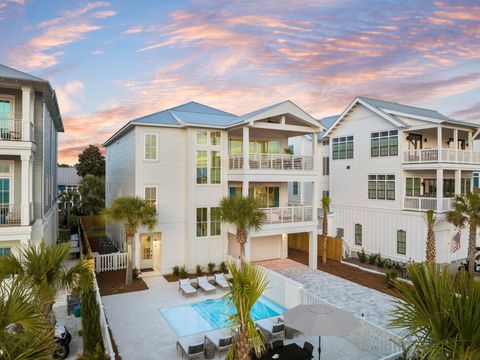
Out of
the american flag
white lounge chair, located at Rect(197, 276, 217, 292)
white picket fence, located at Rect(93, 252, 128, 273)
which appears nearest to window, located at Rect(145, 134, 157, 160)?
white picket fence, located at Rect(93, 252, 128, 273)

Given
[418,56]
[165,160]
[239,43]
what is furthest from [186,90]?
[418,56]

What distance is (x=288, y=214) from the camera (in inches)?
802

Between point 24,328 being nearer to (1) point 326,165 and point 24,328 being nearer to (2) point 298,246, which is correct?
(2) point 298,246

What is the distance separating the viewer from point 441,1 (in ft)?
54.3

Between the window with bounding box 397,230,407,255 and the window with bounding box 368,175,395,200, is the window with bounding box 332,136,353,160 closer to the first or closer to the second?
the window with bounding box 368,175,395,200

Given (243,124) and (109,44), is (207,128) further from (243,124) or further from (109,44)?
(109,44)

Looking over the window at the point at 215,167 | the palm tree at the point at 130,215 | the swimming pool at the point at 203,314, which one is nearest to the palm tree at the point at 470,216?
the swimming pool at the point at 203,314

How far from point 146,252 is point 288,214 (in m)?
9.35

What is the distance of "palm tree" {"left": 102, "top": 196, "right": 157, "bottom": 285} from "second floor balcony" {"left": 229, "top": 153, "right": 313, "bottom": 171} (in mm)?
6085

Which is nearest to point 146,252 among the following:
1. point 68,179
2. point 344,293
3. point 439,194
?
point 344,293

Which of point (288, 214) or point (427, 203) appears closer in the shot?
point (288, 214)

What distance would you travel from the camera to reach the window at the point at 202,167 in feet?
65.5

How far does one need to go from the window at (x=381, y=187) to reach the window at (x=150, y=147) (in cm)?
1653

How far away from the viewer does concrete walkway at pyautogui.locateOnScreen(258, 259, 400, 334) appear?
14000mm
